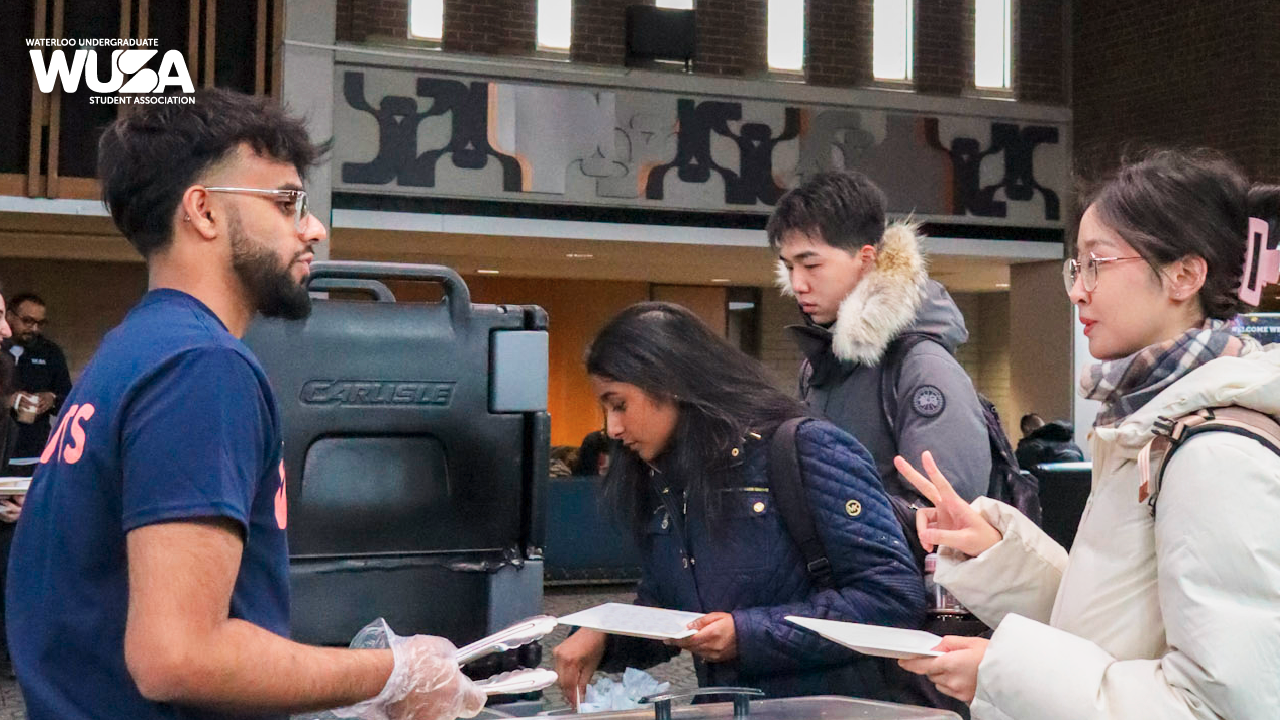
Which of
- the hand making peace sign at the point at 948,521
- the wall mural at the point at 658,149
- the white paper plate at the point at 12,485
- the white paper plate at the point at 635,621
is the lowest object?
the white paper plate at the point at 12,485

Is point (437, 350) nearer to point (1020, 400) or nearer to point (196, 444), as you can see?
point (196, 444)

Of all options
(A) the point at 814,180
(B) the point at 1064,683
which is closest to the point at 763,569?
(B) the point at 1064,683

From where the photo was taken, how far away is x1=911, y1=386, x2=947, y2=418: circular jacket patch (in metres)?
2.74

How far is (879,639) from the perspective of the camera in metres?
1.68

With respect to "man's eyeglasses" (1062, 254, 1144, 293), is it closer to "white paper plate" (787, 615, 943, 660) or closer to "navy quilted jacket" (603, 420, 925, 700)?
"white paper plate" (787, 615, 943, 660)

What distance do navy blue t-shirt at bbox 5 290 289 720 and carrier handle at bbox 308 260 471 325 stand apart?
0.73 meters

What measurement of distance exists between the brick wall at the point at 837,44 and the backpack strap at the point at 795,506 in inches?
377

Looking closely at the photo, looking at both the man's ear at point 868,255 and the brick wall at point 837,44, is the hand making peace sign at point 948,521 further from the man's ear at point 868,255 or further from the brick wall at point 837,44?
the brick wall at point 837,44

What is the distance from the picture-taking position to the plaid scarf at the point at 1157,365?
5.26ft

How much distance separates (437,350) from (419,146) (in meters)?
8.15

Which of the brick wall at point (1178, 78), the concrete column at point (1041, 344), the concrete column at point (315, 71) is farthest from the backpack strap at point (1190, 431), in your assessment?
the concrete column at point (1041, 344)

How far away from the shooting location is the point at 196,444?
52.7 inches

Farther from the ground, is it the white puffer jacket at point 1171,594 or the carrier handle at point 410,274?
the carrier handle at point 410,274

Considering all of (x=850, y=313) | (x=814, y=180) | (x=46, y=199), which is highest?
(x=46, y=199)
